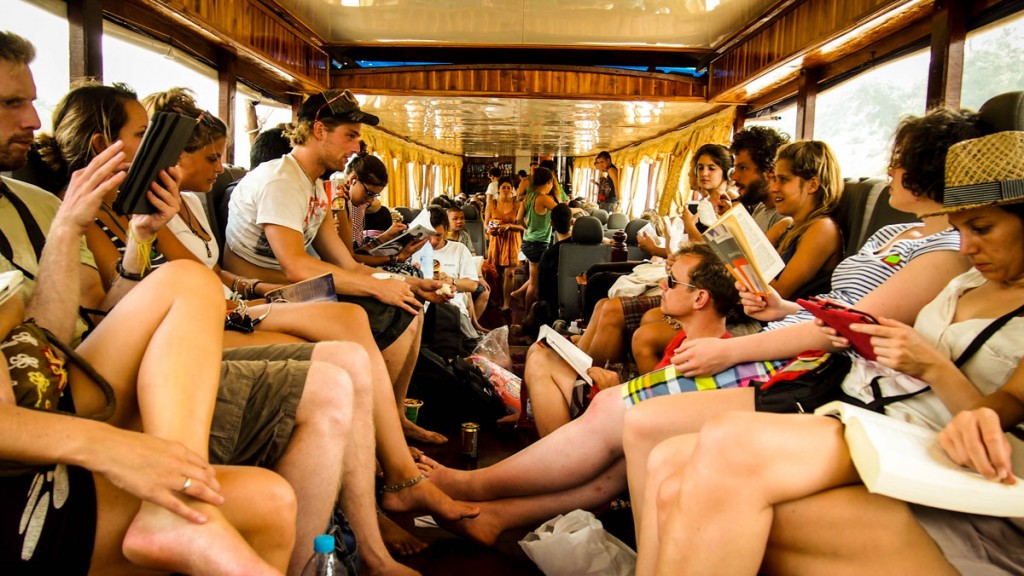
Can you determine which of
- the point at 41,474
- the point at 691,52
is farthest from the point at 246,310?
the point at 691,52

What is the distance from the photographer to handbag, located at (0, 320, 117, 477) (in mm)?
1058

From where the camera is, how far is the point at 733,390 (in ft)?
5.30

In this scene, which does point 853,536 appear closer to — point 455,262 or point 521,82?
point 455,262

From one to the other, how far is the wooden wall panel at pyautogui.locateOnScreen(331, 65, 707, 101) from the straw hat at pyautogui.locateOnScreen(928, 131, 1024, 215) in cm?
602

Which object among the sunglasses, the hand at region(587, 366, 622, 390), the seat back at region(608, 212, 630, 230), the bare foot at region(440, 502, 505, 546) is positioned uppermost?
the seat back at region(608, 212, 630, 230)

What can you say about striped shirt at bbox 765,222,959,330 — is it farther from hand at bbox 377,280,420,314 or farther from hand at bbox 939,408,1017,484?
hand at bbox 377,280,420,314

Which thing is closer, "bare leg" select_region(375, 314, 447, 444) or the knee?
the knee

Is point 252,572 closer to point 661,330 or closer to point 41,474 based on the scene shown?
point 41,474

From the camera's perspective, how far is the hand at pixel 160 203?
1.52 m

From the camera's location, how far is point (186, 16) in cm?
394

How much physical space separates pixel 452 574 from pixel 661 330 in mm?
1357

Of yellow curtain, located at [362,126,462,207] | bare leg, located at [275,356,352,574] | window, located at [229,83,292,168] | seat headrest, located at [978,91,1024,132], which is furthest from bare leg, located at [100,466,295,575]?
yellow curtain, located at [362,126,462,207]

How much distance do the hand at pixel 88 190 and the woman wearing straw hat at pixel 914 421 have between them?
1.20 m

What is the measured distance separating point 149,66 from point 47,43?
981 millimetres
